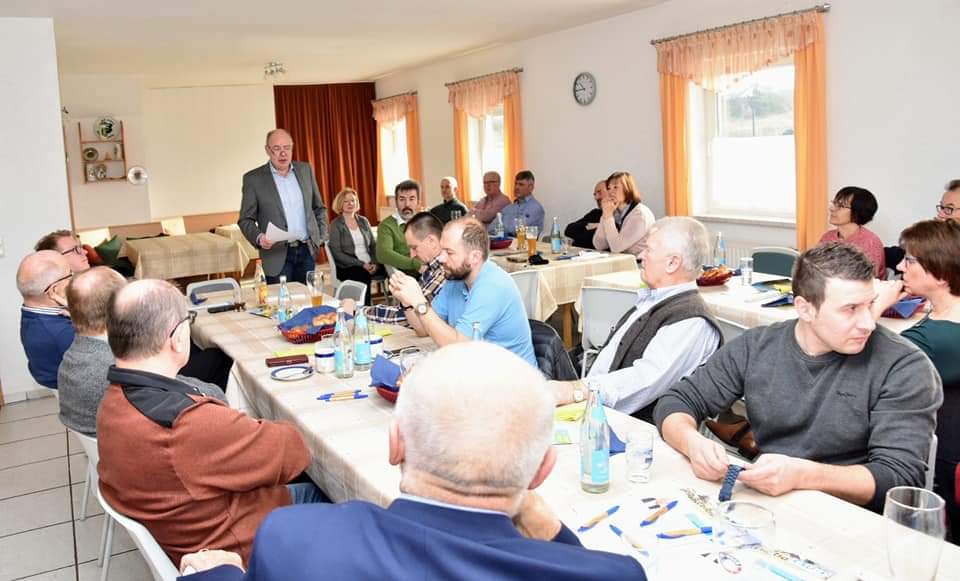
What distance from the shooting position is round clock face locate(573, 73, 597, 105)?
8.09m

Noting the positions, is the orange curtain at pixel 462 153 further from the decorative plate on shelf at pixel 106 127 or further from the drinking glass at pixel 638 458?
the drinking glass at pixel 638 458

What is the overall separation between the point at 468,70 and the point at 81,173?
5567mm

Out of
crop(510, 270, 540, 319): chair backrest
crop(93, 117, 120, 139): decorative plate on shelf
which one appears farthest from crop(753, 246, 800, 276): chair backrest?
crop(93, 117, 120, 139): decorative plate on shelf

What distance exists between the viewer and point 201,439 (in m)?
1.83

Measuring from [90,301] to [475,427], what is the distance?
208cm

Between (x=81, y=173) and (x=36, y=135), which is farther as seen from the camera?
(x=81, y=173)

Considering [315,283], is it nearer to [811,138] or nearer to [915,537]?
[915,537]

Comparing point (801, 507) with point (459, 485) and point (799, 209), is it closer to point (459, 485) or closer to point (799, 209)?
point (459, 485)

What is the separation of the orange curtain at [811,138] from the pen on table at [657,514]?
4687mm

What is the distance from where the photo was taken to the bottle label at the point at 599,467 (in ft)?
5.81

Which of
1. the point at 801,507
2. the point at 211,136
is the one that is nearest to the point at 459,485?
the point at 801,507

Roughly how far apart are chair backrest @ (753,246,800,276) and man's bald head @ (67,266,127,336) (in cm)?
390

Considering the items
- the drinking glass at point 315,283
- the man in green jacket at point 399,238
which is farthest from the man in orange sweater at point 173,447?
the man in green jacket at point 399,238

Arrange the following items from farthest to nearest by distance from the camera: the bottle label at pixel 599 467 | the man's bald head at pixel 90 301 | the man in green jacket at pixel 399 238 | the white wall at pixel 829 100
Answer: the man in green jacket at pixel 399 238 → the white wall at pixel 829 100 → the man's bald head at pixel 90 301 → the bottle label at pixel 599 467
